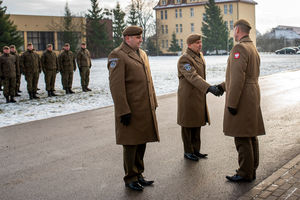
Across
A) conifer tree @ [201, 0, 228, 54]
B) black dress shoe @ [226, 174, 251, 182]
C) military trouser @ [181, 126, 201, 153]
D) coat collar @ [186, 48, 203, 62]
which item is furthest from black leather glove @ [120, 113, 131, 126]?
conifer tree @ [201, 0, 228, 54]

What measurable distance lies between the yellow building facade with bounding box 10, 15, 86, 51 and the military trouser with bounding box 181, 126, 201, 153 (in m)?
57.5

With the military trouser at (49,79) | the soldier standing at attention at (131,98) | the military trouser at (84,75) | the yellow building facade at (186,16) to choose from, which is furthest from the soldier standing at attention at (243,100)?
the yellow building facade at (186,16)

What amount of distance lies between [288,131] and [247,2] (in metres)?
80.9

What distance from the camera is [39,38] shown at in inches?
2486

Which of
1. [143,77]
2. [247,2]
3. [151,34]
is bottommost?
[143,77]

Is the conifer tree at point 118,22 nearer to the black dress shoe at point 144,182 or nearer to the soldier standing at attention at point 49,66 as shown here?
the soldier standing at attention at point 49,66

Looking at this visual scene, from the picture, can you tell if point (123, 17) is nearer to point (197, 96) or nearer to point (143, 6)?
point (143, 6)

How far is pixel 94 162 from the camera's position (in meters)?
6.74

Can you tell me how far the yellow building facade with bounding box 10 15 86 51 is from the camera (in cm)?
6094

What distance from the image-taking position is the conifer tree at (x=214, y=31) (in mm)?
74188

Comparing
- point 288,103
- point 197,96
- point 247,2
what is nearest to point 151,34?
point 247,2

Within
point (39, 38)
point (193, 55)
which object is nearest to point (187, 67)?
point (193, 55)

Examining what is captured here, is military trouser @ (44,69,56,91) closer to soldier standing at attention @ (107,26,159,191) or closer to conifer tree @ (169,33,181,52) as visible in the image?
soldier standing at attention @ (107,26,159,191)

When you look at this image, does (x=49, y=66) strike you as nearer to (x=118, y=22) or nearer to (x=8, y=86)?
(x=8, y=86)
